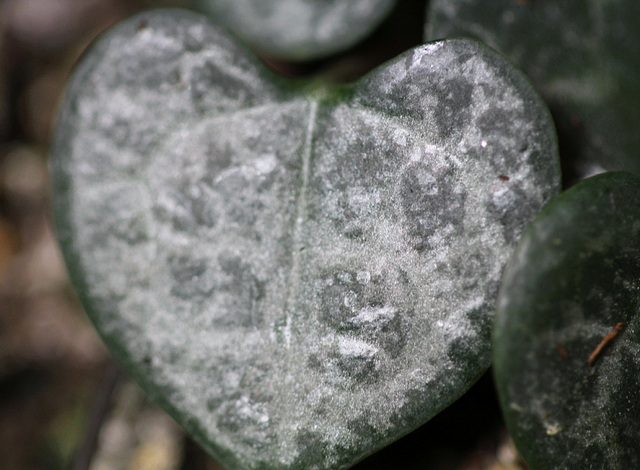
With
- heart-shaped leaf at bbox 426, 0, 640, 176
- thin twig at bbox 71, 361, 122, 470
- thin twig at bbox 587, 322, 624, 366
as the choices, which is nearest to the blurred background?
thin twig at bbox 71, 361, 122, 470

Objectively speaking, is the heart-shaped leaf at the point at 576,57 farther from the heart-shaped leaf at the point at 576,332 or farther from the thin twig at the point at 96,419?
the thin twig at the point at 96,419

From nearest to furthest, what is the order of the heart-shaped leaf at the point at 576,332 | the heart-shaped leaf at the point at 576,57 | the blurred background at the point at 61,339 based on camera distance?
the heart-shaped leaf at the point at 576,332 → the heart-shaped leaf at the point at 576,57 → the blurred background at the point at 61,339

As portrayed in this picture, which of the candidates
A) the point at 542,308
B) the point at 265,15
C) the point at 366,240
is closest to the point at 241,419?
the point at 366,240

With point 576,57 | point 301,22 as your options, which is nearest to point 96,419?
point 301,22

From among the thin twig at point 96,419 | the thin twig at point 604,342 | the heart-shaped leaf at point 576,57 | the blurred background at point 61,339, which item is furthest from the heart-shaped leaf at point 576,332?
the thin twig at point 96,419

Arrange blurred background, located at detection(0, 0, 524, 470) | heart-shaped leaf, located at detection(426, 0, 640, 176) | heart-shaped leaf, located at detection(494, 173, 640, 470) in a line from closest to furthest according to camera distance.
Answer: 1. heart-shaped leaf, located at detection(494, 173, 640, 470)
2. heart-shaped leaf, located at detection(426, 0, 640, 176)
3. blurred background, located at detection(0, 0, 524, 470)

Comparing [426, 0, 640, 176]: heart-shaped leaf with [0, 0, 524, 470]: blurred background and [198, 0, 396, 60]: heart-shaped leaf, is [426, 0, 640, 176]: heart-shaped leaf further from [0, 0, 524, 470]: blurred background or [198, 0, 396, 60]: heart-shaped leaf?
[0, 0, 524, 470]: blurred background

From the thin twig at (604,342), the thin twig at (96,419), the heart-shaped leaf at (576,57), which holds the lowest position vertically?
the thin twig at (96,419)

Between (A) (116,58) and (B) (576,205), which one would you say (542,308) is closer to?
(B) (576,205)
